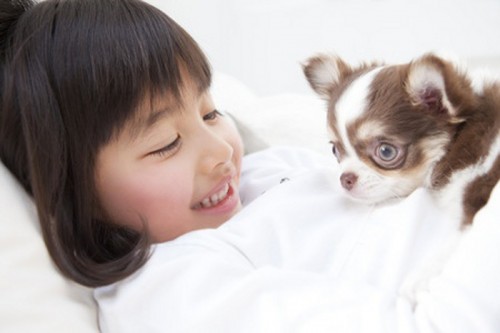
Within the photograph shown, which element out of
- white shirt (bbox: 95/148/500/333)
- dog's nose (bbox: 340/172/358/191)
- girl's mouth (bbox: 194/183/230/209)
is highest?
dog's nose (bbox: 340/172/358/191)

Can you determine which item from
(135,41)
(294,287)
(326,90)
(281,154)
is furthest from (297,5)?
(294,287)

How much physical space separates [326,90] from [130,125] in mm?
440

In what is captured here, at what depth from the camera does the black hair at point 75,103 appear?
3.06 ft

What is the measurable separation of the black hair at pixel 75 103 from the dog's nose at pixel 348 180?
1.13 feet

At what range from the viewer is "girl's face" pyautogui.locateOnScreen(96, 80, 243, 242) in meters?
0.98

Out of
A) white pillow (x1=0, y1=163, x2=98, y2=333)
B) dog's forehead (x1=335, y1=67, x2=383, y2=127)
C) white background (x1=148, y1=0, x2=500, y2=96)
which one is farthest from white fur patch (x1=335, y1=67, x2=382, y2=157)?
white background (x1=148, y1=0, x2=500, y2=96)

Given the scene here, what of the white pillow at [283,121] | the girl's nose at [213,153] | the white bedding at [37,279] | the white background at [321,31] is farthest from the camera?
the white background at [321,31]

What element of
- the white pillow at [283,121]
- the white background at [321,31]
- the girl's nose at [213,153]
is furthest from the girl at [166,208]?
A: the white background at [321,31]

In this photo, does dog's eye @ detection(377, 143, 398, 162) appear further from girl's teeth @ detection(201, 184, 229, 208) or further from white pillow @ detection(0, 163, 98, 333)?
white pillow @ detection(0, 163, 98, 333)

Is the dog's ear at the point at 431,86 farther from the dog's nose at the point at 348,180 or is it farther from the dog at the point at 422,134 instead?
the dog's nose at the point at 348,180

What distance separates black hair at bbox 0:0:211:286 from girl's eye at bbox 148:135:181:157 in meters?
0.08

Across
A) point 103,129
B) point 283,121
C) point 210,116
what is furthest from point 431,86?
point 283,121

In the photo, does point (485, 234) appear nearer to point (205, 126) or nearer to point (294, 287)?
point (294, 287)

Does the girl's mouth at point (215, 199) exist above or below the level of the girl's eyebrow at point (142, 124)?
below
